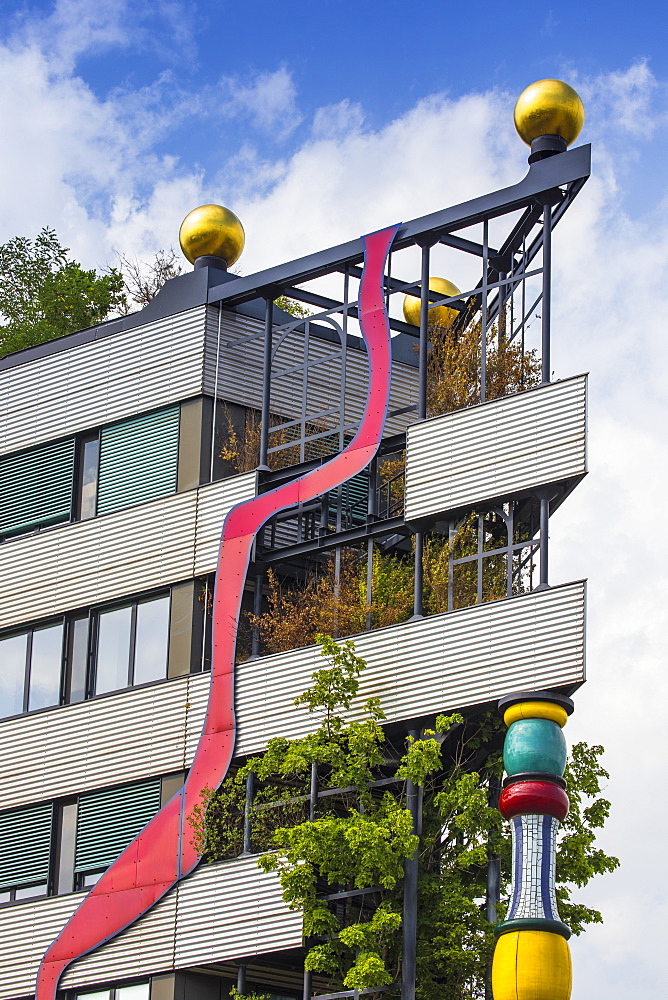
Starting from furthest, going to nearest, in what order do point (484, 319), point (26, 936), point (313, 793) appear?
point (26, 936)
point (484, 319)
point (313, 793)

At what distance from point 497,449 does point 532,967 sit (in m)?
8.66

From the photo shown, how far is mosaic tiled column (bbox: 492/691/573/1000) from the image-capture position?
2952cm

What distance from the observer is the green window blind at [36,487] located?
40281mm

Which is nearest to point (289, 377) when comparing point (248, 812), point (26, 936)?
point (248, 812)

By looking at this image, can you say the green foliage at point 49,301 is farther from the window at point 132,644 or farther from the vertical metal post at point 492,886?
the vertical metal post at point 492,886

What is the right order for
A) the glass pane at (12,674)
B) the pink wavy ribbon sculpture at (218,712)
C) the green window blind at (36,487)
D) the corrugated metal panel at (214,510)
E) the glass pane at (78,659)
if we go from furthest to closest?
1. the green window blind at (36,487)
2. the glass pane at (12,674)
3. the glass pane at (78,659)
4. the corrugated metal panel at (214,510)
5. the pink wavy ribbon sculpture at (218,712)

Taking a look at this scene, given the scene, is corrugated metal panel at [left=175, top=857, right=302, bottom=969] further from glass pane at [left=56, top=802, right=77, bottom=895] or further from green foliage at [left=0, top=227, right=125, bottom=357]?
green foliage at [left=0, top=227, right=125, bottom=357]

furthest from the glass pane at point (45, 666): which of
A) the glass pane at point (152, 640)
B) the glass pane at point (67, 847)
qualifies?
the glass pane at point (67, 847)

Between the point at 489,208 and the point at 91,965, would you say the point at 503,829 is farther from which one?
the point at 489,208

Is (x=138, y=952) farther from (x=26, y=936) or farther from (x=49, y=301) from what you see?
(x=49, y=301)

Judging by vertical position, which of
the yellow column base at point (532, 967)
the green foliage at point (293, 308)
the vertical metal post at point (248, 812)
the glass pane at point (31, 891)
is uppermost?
the green foliage at point (293, 308)

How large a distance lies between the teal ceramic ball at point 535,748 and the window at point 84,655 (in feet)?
27.8

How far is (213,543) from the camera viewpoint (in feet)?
122

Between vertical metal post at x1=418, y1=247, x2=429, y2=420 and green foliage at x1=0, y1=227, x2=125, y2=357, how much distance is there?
17487mm
